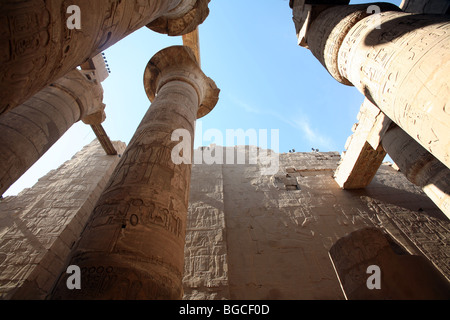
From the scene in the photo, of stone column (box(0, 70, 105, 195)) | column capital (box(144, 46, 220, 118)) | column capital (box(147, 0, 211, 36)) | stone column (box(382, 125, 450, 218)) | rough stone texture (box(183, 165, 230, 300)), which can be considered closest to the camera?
stone column (box(0, 70, 105, 195))

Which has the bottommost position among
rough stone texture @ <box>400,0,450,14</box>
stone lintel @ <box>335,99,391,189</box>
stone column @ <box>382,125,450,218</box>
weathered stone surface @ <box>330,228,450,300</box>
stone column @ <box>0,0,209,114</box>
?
weathered stone surface @ <box>330,228,450,300</box>

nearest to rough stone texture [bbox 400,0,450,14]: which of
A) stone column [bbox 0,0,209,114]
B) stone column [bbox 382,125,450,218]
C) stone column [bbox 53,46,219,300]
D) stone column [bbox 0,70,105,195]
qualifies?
stone column [bbox 382,125,450,218]

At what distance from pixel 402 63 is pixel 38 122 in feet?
17.3

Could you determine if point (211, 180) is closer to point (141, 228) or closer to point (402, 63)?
point (141, 228)

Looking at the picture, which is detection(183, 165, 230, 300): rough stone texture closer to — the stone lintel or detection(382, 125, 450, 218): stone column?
the stone lintel

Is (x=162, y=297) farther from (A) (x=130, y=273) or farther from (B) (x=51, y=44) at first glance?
(B) (x=51, y=44)

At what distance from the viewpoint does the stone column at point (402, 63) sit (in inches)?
69.2

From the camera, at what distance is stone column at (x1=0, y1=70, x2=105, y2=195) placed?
11.2 ft

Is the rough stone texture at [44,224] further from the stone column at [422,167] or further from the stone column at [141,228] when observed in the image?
the stone column at [422,167]

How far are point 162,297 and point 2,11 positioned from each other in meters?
1.97

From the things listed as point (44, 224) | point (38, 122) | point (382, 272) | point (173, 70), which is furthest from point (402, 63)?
point (44, 224)

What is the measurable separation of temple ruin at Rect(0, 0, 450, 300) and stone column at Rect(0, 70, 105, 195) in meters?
0.03

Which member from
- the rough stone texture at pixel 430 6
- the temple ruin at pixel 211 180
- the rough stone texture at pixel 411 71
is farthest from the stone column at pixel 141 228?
the rough stone texture at pixel 430 6
